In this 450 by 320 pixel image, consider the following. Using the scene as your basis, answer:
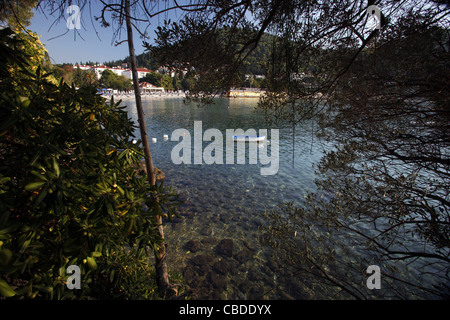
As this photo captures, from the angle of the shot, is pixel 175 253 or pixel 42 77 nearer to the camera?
pixel 42 77

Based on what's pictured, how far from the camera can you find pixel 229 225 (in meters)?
9.37

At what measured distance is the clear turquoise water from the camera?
6395mm

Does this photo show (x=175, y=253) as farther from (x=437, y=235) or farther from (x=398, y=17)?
(x=398, y=17)

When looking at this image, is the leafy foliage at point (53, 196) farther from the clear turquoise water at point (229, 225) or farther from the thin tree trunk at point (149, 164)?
the clear turquoise water at point (229, 225)

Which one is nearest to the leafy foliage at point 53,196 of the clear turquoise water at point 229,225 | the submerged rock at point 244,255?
the clear turquoise water at point 229,225

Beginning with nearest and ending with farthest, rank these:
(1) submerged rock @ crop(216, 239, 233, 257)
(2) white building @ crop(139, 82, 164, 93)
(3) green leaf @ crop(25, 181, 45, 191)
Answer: (3) green leaf @ crop(25, 181, 45, 191)
(1) submerged rock @ crop(216, 239, 233, 257)
(2) white building @ crop(139, 82, 164, 93)

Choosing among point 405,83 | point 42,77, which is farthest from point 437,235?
point 42,77

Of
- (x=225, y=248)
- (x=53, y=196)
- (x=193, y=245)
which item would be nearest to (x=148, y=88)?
(x=193, y=245)

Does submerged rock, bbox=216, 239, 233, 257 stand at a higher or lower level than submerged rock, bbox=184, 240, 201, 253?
lower

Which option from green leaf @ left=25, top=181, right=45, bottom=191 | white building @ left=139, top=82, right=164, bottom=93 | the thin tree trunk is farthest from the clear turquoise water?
white building @ left=139, top=82, right=164, bottom=93

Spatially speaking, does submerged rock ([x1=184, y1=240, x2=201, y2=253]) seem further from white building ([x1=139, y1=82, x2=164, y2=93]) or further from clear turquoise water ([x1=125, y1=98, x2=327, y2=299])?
white building ([x1=139, y1=82, x2=164, y2=93])

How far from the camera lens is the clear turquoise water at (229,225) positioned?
6.39 metres
